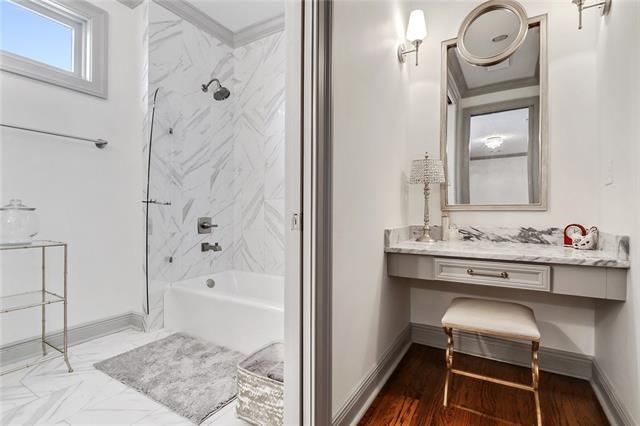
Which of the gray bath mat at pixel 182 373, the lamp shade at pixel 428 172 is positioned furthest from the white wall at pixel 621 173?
the gray bath mat at pixel 182 373

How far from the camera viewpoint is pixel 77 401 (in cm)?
157

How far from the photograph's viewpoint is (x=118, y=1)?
2443mm

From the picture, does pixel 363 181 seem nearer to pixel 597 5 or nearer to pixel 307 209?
pixel 307 209

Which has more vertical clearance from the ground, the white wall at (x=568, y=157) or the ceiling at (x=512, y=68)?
the ceiling at (x=512, y=68)

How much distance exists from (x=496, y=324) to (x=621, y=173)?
87 cm

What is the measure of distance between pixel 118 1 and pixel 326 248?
271 cm

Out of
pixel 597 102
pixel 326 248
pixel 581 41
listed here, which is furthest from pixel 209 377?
pixel 581 41

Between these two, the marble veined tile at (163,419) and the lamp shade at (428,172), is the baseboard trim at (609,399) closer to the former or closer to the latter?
the lamp shade at (428,172)

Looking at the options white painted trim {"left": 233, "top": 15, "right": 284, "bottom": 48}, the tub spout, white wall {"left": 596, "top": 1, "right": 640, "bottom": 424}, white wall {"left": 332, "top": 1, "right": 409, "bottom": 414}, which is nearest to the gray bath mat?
white wall {"left": 332, "top": 1, "right": 409, "bottom": 414}

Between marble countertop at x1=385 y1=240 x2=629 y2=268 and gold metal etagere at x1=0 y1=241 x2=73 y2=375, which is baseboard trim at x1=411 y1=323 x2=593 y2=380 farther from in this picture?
gold metal etagere at x1=0 y1=241 x2=73 y2=375

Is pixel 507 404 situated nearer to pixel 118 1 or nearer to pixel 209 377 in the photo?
pixel 209 377

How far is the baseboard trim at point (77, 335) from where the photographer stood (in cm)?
191

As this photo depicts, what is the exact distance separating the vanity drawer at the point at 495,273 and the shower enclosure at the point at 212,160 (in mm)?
1575

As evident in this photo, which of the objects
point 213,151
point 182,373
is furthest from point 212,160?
→ point 182,373
